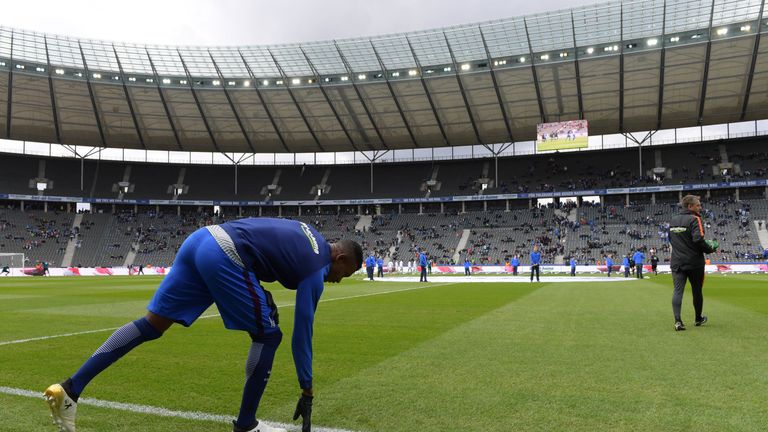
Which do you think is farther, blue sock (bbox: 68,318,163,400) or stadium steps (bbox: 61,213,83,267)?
stadium steps (bbox: 61,213,83,267)

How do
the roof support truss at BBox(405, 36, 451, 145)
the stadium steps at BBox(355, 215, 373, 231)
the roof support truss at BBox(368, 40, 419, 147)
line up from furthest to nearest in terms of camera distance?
the stadium steps at BBox(355, 215, 373, 231)
the roof support truss at BBox(368, 40, 419, 147)
the roof support truss at BBox(405, 36, 451, 145)

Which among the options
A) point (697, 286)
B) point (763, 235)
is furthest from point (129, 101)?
point (763, 235)

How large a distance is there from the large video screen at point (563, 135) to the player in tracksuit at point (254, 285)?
52.0 m

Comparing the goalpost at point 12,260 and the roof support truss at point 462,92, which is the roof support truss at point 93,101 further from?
the roof support truss at point 462,92

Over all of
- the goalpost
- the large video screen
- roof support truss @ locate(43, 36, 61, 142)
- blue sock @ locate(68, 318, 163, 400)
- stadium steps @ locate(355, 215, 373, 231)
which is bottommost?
the goalpost

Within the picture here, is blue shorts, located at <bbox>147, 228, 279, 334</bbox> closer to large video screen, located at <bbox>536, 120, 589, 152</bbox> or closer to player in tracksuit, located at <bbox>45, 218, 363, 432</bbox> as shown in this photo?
player in tracksuit, located at <bbox>45, 218, 363, 432</bbox>

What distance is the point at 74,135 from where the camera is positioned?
6116 cm

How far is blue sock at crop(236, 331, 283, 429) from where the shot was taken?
11.7 feet

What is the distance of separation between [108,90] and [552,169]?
48.4 m

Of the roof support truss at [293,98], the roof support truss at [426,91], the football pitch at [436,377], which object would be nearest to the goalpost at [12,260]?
the roof support truss at [293,98]

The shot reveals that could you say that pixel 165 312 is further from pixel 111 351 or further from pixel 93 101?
pixel 93 101

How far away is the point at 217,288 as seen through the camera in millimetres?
3557

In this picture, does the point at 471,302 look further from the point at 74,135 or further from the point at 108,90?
the point at 74,135

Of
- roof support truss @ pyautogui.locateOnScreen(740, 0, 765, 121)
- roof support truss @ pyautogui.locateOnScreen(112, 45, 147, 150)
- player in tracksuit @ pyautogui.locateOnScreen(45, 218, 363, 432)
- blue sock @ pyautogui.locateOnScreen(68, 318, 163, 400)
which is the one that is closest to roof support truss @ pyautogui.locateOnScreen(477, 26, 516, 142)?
roof support truss @ pyautogui.locateOnScreen(740, 0, 765, 121)
